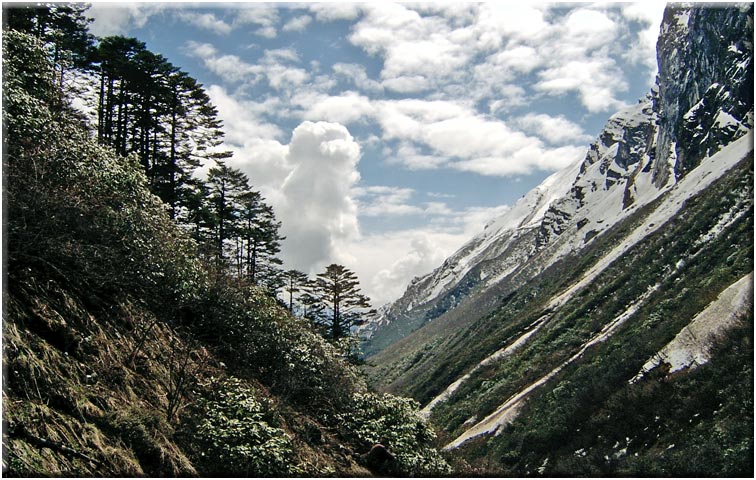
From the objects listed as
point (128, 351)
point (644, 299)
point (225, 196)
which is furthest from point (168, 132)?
point (644, 299)

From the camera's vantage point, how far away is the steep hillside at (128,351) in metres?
9.04

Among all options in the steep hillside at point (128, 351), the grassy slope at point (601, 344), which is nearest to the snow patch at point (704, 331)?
the grassy slope at point (601, 344)

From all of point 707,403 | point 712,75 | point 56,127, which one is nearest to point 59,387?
point 56,127

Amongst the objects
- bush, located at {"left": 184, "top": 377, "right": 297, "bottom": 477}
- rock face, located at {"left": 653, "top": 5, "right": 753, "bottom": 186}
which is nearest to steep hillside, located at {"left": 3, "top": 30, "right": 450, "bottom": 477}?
bush, located at {"left": 184, "top": 377, "right": 297, "bottom": 477}

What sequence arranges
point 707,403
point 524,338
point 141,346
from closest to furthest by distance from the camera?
point 141,346 → point 707,403 → point 524,338

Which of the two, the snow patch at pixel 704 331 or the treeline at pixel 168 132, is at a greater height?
the treeline at pixel 168 132

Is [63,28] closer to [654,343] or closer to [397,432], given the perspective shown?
[397,432]

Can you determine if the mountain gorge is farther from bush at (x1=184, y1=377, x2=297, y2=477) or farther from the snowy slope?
bush at (x1=184, y1=377, x2=297, y2=477)

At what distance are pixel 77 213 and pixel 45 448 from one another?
18.4ft

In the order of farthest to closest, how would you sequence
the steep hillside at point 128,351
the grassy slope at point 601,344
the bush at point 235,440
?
the grassy slope at point 601,344, the bush at point 235,440, the steep hillside at point 128,351

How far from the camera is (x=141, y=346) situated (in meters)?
12.8

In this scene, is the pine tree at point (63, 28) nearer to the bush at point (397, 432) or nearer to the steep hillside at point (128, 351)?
the steep hillside at point (128, 351)

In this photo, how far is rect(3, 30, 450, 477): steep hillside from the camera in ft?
29.7

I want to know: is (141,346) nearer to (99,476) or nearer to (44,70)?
(99,476)
